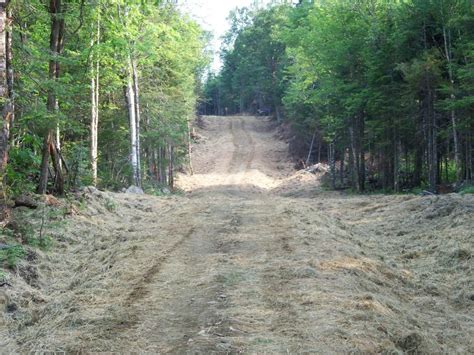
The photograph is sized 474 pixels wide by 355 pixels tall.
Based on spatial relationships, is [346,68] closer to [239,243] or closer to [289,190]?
[289,190]

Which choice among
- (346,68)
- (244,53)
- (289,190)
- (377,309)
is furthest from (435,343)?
(244,53)

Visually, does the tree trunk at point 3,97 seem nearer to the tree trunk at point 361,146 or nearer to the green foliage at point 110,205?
the green foliage at point 110,205

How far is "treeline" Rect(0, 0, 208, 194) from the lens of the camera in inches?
467

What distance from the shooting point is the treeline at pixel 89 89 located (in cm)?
1186

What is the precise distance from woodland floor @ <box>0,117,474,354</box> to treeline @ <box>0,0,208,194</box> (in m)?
2.18

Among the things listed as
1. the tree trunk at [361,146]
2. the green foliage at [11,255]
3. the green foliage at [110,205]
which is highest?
the tree trunk at [361,146]

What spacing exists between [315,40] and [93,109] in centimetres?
1710

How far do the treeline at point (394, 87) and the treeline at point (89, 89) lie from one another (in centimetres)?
839

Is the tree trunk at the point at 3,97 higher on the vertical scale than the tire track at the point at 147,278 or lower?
higher

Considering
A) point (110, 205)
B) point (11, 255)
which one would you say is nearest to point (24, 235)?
point (11, 255)

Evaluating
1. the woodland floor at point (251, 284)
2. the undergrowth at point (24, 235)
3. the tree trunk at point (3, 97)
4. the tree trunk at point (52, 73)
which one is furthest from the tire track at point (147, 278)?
the tree trunk at point (52, 73)

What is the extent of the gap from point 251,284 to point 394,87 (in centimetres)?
1751

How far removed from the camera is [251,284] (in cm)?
692

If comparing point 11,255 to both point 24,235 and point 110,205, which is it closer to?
point 24,235
